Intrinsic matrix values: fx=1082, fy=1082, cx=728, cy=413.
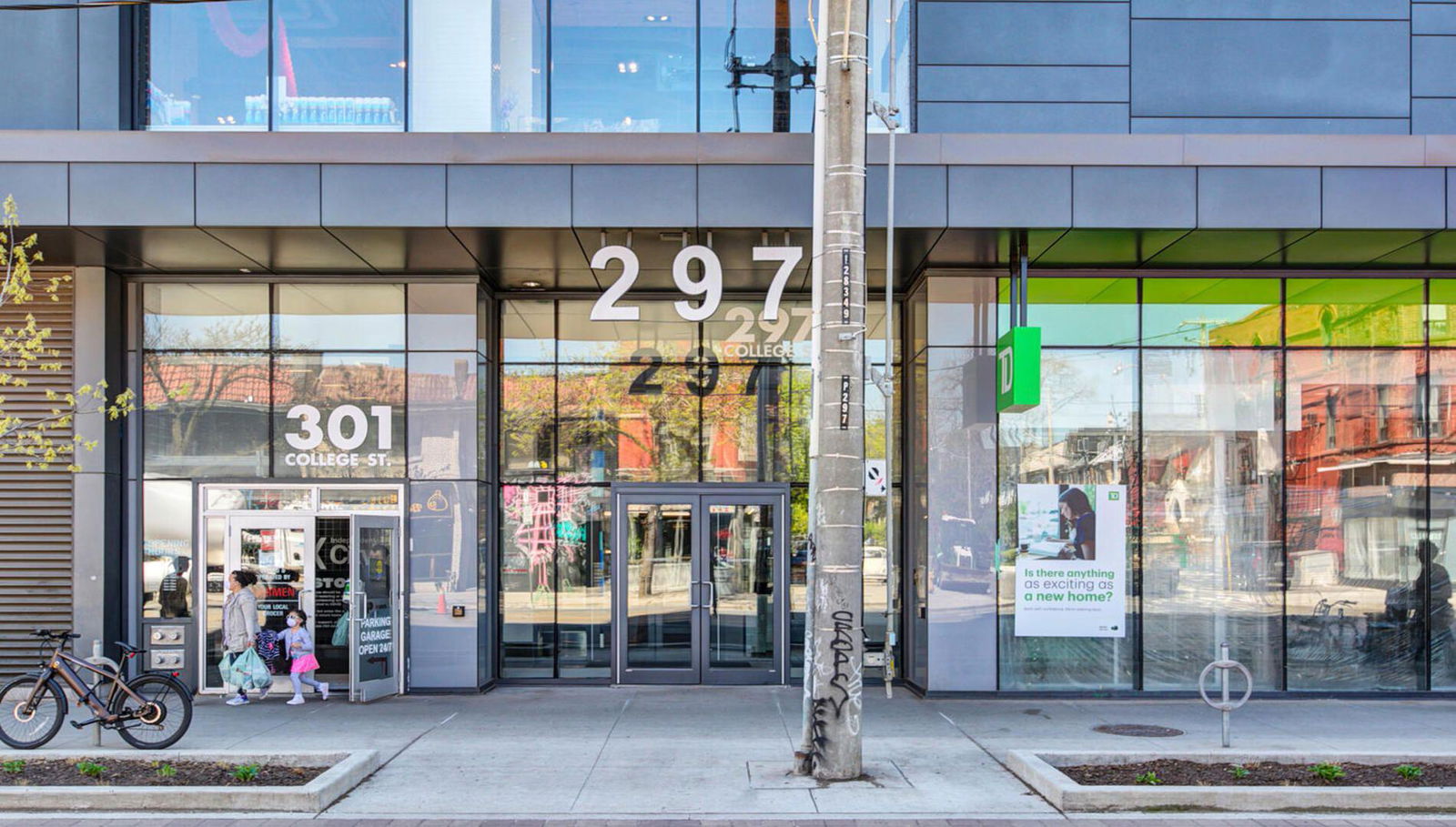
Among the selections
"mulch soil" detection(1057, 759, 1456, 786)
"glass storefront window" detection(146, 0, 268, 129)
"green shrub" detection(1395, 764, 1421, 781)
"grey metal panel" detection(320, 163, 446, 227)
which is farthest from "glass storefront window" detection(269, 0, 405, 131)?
"green shrub" detection(1395, 764, 1421, 781)

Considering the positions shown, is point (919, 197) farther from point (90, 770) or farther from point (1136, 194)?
point (90, 770)

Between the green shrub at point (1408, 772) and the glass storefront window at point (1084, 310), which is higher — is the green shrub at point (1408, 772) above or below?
below

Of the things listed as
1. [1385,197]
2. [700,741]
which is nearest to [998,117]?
[1385,197]

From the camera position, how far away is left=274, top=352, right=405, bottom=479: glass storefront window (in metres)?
12.9

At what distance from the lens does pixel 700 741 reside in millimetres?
10023

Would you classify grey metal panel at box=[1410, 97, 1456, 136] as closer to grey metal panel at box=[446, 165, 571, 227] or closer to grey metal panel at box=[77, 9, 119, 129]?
grey metal panel at box=[446, 165, 571, 227]

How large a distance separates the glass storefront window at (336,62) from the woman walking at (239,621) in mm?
5090

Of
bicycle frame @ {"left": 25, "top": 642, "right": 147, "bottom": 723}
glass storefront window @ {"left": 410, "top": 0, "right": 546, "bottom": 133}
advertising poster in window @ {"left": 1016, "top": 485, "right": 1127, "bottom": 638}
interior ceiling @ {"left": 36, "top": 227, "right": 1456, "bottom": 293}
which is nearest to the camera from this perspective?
bicycle frame @ {"left": 25, "top": 642, "right": 147, "bottom": 723}

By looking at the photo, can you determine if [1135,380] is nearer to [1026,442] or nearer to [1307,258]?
[1026,442]

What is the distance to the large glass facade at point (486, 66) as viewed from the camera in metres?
11.9

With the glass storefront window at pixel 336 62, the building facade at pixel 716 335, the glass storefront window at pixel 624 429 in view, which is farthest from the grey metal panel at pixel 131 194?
the glass storefront window at pixel 624 429

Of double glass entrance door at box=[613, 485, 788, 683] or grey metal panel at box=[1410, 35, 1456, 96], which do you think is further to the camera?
double glass entrance door at box=[613, 485, 788, 683]

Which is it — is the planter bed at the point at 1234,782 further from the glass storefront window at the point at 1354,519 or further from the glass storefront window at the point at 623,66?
the glass storefront window at the point at 623,66

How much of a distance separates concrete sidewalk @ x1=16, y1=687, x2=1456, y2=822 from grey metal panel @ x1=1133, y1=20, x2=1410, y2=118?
651 cm
